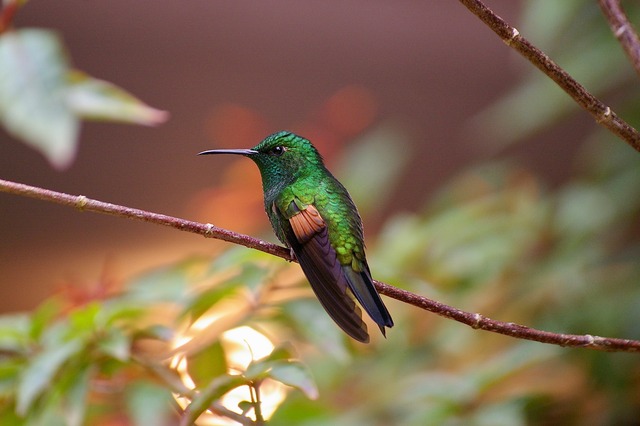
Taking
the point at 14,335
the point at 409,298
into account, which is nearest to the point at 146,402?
the point at 14,335

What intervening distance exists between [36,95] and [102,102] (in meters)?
0.08

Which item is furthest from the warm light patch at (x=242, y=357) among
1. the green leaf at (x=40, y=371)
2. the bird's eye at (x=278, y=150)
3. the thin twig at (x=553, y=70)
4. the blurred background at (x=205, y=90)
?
the blurred background at (x=205, y=90)

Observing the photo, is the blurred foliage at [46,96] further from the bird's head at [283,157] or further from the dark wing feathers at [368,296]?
the dark wing feathers at [368,296]

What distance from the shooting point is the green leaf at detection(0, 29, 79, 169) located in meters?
0.92

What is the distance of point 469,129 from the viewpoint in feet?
10.8

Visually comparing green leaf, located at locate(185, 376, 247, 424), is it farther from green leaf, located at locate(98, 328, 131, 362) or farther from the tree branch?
green leaf, located at locate(98, 328, 131, 362)

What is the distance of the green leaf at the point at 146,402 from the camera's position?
876 millimetres

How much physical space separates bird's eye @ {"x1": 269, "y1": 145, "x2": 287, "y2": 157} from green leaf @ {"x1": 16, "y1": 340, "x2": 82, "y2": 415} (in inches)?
11.9

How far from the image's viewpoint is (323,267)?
658mm

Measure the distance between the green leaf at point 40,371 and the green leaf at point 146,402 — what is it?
92 mm

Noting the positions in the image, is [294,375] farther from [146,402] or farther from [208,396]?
[146,402]

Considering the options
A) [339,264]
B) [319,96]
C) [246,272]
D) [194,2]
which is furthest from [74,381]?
[319,96]

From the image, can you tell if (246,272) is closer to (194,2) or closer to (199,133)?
(194,2)

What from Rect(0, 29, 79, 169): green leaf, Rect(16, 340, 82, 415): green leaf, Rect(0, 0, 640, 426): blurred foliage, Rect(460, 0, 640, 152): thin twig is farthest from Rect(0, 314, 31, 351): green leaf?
Rect(460, 0, 640, 152): thin twig
